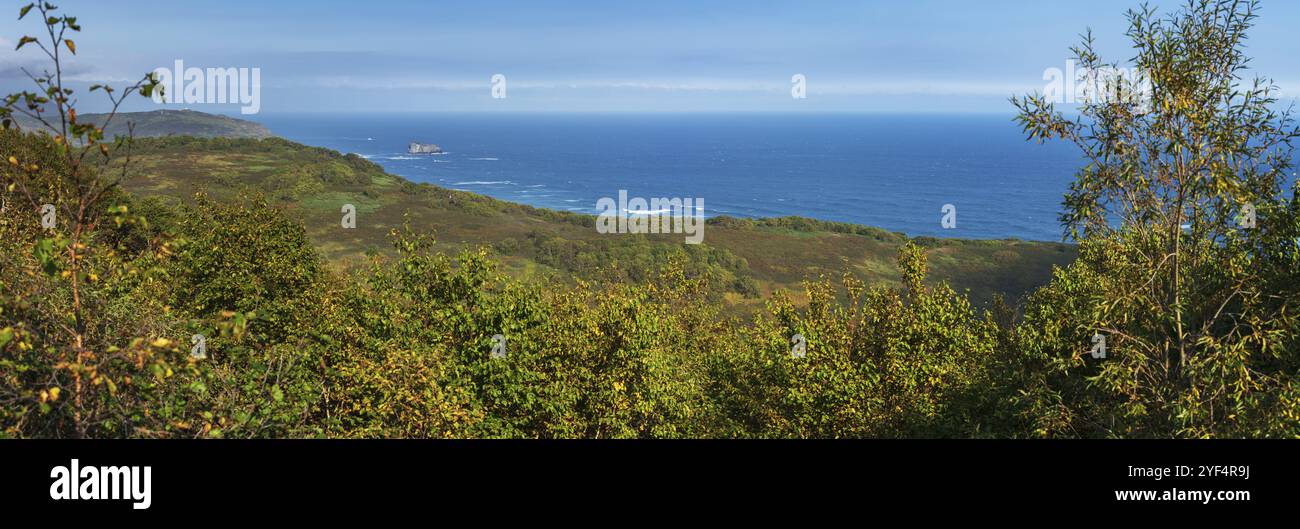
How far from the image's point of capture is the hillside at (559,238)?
107 metres

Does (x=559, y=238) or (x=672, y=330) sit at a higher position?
(x=559, y=238)

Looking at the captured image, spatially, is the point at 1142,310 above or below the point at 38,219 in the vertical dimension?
below

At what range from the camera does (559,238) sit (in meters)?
120

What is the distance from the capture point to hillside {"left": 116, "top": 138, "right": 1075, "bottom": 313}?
350 ft

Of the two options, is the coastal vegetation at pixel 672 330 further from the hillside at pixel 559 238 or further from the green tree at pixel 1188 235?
the hillside at pixel 559 238

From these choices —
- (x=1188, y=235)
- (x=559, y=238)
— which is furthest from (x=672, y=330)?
(x=559, y=238)

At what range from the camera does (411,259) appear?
23.5m

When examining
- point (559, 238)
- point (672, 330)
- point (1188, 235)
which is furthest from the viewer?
point (559, 238)

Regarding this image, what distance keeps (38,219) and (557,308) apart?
56.8 ft

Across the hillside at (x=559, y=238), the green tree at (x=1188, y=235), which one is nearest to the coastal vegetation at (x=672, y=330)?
the green tree at (x=1188, y=235)

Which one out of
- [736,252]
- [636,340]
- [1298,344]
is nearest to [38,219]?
[636,340]

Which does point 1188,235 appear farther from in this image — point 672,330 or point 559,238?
point 559,238
